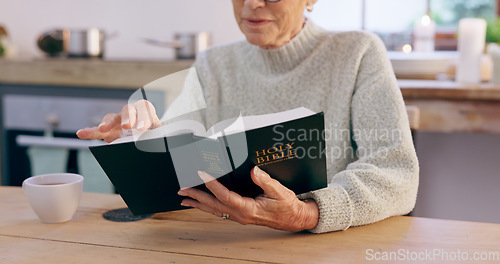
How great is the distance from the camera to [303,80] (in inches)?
56.6

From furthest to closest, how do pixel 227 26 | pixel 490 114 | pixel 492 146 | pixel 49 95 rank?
pixel 227 26
pixel 49 95
pixel 492 146
pixel 490 114

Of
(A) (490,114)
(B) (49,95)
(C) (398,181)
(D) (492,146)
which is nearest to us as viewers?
(C) (398,181)

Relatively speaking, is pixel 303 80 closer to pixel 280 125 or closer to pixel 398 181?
pixel 398 181

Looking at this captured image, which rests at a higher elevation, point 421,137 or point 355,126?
point 355,126

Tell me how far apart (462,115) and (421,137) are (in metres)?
0.28

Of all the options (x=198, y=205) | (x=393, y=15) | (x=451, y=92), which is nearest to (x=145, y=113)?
(x=198, y=205)

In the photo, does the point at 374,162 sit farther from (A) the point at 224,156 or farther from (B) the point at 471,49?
(B) the point at 471,49

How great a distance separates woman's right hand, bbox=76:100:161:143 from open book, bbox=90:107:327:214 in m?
0.08

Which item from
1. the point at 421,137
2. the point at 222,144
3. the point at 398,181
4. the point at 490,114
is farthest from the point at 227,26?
the point at 222,144

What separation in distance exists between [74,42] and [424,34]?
172cm

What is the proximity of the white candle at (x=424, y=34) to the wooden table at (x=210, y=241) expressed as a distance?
5.51 feet

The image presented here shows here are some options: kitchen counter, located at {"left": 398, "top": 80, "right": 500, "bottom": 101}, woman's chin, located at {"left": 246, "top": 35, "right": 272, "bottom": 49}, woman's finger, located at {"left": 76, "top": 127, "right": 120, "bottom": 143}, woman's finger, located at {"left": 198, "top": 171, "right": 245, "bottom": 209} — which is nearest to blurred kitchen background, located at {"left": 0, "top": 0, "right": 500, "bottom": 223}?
kitchen counter, located at {"left": 398, "top": 80, "right": 500, "bottom": 101}

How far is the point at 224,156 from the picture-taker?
82 cm

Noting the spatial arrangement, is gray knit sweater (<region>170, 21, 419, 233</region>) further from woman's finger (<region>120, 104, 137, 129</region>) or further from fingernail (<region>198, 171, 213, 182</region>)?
woman's finger (<region>120, 104, 137, 129</region>)
